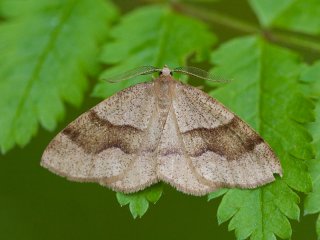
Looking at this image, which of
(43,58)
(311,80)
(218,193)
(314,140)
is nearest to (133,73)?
(43,58)

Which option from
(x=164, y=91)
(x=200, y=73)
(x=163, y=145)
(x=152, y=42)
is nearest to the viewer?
(x=163, y=145)

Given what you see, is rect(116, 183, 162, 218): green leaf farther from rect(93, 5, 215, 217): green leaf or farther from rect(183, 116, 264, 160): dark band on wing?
rect(93, 5, 215, 217): green leaf

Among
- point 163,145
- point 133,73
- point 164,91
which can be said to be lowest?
point 163,145

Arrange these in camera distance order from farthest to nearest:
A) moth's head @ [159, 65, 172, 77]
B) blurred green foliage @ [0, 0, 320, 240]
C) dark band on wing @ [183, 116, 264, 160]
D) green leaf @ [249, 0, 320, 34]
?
green leaf @ [249, 0, 320, 34] < moth's head @ [159, 65, 172, 77] < dark band on wing @ [183, 116, 264, 160] < blurred green foliage @ [0, 0, 320, 240]

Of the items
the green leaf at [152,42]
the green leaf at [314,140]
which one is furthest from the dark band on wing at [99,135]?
the green leaf at [314,140]

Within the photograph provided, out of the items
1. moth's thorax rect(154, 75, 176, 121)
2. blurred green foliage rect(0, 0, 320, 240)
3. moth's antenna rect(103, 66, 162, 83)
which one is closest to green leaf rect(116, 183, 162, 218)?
blurred green foliage rect(0, 0, 320, 240)

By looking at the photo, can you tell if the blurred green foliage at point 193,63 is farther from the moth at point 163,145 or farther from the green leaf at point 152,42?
the moth at point 163,145

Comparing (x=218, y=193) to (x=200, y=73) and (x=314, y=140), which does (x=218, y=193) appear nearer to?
(x=314, y=140)

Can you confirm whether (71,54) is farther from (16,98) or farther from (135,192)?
(135,192)
